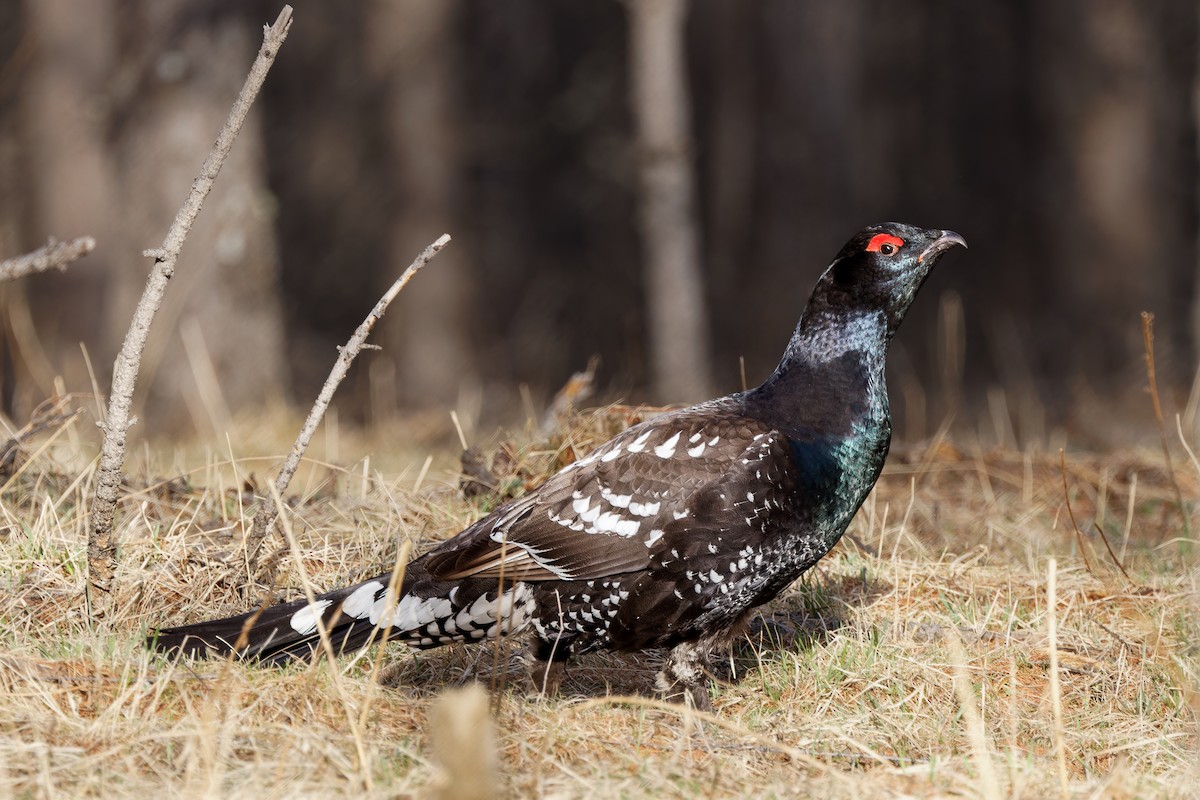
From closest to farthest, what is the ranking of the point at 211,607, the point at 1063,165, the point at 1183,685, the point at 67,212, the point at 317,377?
the point at 1183,685
the point at 211,607
the point at 67,212
the point at 1063,165
the point at 317,377

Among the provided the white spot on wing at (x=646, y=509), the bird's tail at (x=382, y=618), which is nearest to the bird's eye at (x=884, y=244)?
the white spot on wing at (x=646, y=509)

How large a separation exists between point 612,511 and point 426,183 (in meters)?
10.9

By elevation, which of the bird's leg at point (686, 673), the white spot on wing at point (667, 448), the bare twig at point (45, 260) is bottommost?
the bird's leg at point (686, 673)

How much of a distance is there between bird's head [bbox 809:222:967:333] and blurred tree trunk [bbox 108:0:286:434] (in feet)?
18.0

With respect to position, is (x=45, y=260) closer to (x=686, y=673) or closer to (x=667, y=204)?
(x=686, y=673)

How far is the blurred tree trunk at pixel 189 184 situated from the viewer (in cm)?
850

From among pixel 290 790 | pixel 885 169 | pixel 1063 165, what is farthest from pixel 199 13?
pixel 885 169

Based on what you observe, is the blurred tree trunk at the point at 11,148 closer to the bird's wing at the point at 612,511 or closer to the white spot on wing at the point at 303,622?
the white spot on wing at the point at 303,622

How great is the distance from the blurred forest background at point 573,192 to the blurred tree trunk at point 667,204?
0.22 metres

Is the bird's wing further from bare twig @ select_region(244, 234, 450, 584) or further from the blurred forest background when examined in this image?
the blurred forest background

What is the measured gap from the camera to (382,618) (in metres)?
3.51

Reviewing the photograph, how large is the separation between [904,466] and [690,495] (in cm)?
275

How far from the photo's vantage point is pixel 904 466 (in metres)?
5.96

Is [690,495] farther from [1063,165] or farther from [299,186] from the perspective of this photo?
[299,186]
